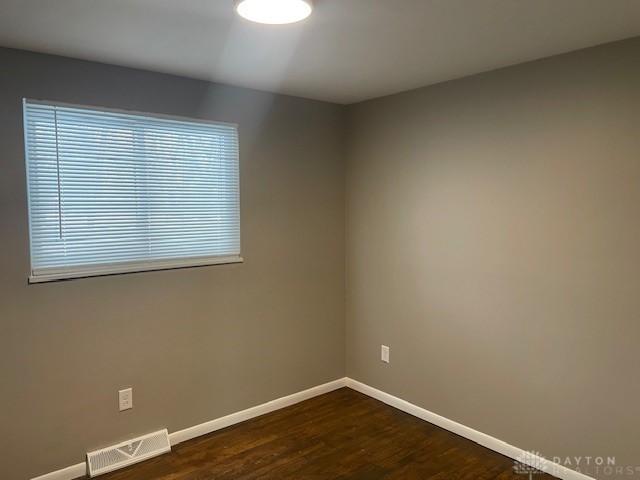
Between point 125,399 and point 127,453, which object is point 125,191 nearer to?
point 125,399

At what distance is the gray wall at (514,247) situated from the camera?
2.29 meters

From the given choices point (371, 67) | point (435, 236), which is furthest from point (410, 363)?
point (371, 67)

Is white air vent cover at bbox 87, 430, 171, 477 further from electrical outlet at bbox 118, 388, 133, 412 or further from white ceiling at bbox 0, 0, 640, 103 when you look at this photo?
white ceiling at bbox 0, 0, 640, 103

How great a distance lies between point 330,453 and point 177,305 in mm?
1310

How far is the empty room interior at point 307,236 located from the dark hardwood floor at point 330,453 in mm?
18

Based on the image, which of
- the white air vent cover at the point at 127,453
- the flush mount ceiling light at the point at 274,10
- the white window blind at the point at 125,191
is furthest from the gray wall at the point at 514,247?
the white air vent cover at the point at 127,453

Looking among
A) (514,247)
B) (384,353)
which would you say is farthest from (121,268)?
(514,247)

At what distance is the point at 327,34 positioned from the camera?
6.86 ft

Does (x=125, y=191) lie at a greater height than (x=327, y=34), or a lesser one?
lesser

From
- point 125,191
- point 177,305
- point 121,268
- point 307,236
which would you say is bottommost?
point 177,305

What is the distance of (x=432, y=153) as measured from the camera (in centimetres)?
308

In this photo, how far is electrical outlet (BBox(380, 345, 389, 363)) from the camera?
137 inches

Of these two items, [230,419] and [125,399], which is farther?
Result: [230,419]

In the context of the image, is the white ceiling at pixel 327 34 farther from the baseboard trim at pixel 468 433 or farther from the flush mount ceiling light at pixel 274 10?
the baseboard trim at pixel 468 433
